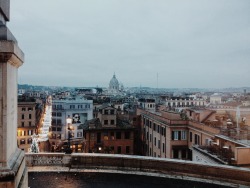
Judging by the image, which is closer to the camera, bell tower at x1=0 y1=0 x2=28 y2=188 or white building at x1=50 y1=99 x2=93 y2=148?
bell tower at x1=0 y1=0 x2=28 y2=188

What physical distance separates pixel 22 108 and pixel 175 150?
42282 mm

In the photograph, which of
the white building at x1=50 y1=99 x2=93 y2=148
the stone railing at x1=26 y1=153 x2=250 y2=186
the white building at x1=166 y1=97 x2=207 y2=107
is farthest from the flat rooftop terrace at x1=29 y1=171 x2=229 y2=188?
the white building at x1=166 y1=97 x2=207 y2=107

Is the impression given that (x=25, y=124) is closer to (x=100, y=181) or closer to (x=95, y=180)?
(x=95, y=180)

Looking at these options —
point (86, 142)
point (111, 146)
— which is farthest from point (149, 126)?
point (86, 142)

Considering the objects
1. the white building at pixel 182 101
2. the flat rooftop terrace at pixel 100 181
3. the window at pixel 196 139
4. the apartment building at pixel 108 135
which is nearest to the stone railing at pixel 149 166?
the flat rooftop terrace at pixel 100 181

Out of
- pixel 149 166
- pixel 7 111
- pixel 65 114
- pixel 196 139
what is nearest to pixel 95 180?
pixel 149 166

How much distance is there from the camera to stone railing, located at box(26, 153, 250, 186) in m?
13.6

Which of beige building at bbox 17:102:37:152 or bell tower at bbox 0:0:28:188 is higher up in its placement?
bell tower at bbox 0:0:28:188

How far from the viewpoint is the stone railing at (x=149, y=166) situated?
13586 millimetres

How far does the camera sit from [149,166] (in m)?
14.8

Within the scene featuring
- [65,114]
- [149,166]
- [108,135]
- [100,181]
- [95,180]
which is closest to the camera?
[100,181]

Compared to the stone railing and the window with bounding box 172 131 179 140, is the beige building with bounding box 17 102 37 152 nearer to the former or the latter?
the window with bounding box 172 131 179 140

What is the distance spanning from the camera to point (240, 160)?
25.3 metres

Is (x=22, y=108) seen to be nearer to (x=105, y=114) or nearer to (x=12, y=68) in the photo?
(x=105, y=114)
